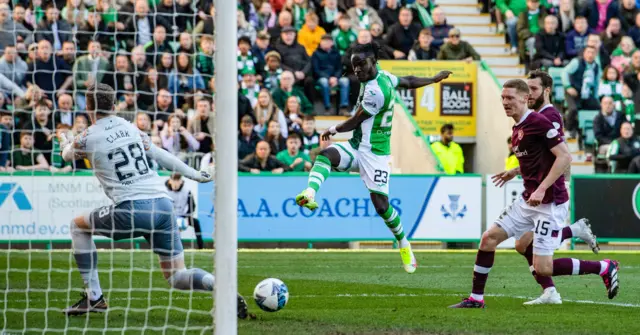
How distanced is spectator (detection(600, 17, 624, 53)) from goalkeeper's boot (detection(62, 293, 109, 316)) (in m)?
18.4

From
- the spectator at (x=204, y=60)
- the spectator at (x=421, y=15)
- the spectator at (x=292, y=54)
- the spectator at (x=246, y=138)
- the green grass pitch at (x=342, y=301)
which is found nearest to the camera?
the green grass pitch at (x=342, y=301)

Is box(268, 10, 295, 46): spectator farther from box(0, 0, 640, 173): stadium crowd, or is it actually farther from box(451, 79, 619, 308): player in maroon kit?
box(451, 79, 619, 308): player in maroon kit

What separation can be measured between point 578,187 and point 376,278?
26.6 ft

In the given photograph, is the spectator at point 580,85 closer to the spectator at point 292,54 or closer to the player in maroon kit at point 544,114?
the spectator at point 292,54

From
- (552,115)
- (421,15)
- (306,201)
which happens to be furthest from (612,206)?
(552,115)

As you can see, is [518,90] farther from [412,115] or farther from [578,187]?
[412,115]

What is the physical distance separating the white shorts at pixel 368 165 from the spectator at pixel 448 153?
28.8 feet

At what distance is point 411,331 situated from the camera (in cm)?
853

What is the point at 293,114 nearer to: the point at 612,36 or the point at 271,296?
the point at 612,36

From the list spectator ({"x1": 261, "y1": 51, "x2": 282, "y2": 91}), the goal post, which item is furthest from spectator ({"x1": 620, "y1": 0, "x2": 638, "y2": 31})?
the goal post

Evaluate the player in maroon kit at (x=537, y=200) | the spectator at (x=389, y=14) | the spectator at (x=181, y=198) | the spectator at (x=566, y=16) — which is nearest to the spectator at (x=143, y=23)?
the spectator at (x=181, y=198)

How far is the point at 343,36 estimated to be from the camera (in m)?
23.3

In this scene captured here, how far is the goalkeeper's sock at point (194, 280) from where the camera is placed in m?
8.99

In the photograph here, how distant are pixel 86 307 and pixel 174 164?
1434mm
